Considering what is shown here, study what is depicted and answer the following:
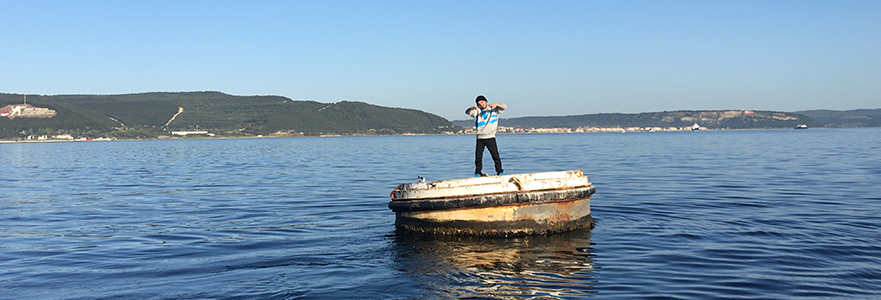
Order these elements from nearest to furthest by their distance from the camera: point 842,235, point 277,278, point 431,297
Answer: point 431,297, point 277,278, point 842,235

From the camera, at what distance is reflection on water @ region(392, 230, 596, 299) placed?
7809mm

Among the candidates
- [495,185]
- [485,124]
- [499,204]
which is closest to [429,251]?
[499,204]

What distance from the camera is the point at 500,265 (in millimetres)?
9234

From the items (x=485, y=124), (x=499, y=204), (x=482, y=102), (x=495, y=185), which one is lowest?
(x=499, y=204)

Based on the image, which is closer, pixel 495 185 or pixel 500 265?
pixel 500 265

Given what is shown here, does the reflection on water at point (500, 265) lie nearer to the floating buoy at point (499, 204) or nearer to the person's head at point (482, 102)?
the floating buoy at point (499, 204)

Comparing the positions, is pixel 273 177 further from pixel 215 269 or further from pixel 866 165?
pixel 866 165

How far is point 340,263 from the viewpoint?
961 cm

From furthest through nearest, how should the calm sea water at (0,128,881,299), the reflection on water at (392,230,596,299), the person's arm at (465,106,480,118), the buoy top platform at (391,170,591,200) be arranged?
the person's arm at (465,106,480,118)
the buoy top platform at (391,170,591,200)
the calm sea water at (0,128,881,299)
the reflection on water at (392,230,596,299)

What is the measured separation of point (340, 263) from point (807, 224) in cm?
976

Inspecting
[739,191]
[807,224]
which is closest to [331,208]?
[807,224]

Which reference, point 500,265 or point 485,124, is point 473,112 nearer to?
point 485,124

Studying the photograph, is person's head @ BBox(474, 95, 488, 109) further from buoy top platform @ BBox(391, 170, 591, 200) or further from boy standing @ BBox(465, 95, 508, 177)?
buoy top platform @ BBox(391, 170, 591, 200)

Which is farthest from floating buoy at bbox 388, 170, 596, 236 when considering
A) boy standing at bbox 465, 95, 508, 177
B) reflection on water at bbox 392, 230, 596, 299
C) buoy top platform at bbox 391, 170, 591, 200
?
boy standing at bbox 465, 95, 508, 177
